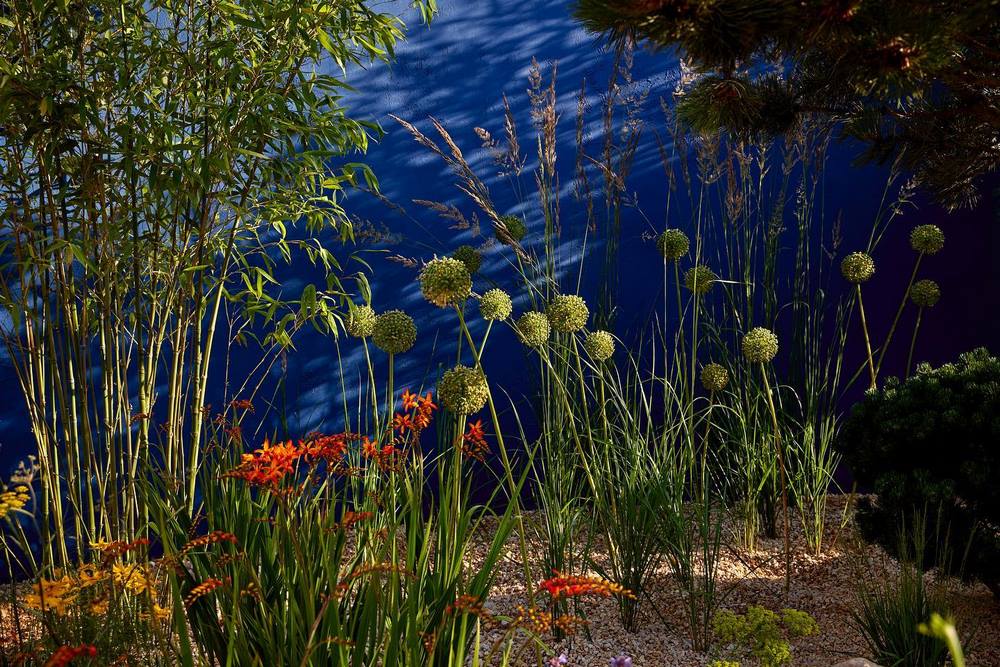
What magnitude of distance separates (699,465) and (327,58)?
93.9 inches

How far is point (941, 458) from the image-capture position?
2307 mm

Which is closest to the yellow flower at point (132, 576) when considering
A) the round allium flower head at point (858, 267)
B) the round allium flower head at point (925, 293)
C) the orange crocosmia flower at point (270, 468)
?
the orange crocosmia flower at point (270, 468)

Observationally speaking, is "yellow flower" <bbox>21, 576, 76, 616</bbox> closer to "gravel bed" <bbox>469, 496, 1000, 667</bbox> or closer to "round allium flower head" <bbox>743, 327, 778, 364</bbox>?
"gravel bed" <bbox>469, 496, 1000, 667</bbox>

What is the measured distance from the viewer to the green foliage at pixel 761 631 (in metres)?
2.05

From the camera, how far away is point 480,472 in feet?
12.4

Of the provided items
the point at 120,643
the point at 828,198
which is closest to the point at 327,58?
the point at 828,198

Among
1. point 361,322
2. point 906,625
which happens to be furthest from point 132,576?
point 906,625

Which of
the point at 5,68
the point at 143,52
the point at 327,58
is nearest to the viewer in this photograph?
the point at 5,68

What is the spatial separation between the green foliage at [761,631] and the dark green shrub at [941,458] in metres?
0.37

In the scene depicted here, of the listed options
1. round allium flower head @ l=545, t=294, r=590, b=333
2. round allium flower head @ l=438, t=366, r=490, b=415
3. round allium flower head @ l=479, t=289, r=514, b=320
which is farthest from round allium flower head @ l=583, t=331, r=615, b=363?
round allium flower head @ l=438, t=366, r=490, b=415

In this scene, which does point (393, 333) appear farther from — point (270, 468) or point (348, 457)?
point (348, 457)

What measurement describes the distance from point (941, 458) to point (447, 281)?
4.93ft

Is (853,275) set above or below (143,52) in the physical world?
below

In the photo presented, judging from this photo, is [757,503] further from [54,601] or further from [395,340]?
[54,601]
